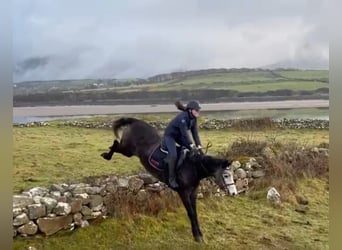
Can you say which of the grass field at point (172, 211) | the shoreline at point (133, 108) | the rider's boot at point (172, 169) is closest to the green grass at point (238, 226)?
the grass field at point (172, 211)

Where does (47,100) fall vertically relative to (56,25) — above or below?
below

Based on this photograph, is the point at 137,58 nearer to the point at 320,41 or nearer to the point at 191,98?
the point at 191,98

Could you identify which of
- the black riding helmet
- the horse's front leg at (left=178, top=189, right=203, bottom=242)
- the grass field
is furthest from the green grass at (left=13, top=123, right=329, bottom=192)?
the horse's front leg at (left=178, top=189, right=203, bottom=242)

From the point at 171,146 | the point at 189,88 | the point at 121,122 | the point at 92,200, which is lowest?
the point at 92,200

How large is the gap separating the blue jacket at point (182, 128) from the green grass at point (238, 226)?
0.30 m

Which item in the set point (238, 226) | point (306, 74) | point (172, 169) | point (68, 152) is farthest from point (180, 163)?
point (306, 74)

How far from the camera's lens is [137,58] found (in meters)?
2.57

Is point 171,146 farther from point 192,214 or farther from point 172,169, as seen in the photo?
point 192,214

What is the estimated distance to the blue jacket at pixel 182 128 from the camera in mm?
2604

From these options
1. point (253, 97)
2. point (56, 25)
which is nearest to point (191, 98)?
point (253, 97)

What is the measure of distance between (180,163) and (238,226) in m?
0.39

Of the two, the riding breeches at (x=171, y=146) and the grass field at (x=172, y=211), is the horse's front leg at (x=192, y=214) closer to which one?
the grass field at (x=172, y=211)

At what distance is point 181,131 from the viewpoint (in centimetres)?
261

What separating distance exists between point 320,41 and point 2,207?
1579 millimetres
